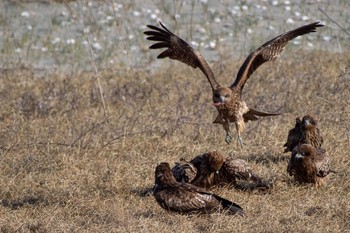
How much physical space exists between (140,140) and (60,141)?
0.77 m

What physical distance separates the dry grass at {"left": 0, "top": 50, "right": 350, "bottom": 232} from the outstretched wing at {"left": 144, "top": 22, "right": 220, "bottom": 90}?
746 mm

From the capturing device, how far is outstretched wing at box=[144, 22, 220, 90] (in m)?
8.38

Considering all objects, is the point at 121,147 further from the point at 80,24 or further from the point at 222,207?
the point at 80,24

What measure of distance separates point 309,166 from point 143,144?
1897 millimetres

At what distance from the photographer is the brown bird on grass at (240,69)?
27.3 feet

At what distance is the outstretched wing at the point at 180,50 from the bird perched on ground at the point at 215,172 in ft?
2.87

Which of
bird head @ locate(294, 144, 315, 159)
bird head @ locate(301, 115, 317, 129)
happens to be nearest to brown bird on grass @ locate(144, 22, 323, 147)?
bird head @ locate(301, 115, 317, 129)

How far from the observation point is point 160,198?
23.2 feet

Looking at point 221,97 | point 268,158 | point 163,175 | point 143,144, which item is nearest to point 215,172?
point 163,175

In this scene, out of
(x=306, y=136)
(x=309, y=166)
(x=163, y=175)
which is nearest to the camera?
(x=163, y=175)

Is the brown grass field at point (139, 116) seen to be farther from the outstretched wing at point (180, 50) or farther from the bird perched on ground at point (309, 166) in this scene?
the outstretched wing at point (180, 50)

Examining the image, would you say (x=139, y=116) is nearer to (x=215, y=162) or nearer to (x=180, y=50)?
(x=180, y=50)

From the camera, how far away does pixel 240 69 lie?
8398 millimetres

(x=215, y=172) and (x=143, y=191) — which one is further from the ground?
(x=215, y=172)
